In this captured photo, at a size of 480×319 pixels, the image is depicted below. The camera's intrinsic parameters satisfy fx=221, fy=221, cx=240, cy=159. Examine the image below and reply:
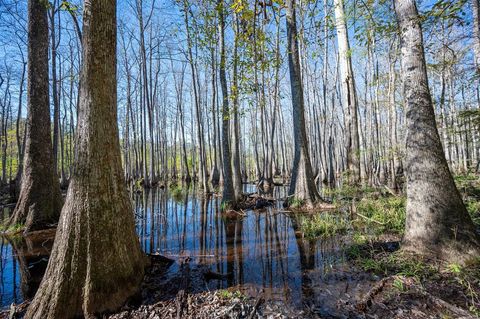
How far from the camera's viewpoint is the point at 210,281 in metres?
3.15

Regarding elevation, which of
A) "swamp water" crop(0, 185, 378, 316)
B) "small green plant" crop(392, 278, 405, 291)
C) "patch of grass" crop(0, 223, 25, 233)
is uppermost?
"patch of grass" crop(0, 223, 25, 233)

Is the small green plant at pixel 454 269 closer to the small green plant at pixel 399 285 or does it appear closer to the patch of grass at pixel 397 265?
the patch of grass at pixel 397 265

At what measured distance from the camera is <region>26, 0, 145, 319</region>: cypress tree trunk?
2.24m

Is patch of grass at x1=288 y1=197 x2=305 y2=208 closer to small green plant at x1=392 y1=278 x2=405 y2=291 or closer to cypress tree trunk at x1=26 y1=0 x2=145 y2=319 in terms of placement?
small green plant at x1=392 y1=278 x2=405 y2=291

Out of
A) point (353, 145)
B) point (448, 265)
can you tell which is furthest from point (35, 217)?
point (353, 145)

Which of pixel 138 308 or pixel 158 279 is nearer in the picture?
pixel 138 308

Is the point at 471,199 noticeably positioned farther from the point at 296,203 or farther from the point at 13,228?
the point at 13,228

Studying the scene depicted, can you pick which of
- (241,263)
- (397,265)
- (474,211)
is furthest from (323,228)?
(474,211)

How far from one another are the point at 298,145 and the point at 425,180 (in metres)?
4.85

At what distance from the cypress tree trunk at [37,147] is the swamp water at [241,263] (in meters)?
0.74

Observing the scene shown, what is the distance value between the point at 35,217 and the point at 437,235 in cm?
828

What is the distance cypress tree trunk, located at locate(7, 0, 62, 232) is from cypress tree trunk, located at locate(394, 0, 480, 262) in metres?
7.94

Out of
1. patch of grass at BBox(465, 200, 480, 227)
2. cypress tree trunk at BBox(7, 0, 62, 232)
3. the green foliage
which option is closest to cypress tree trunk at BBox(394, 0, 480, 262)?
patch of grass at BBox(465, 200, 480, 227)

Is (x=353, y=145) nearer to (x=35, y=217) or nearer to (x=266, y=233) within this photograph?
(x=266, y=233)
